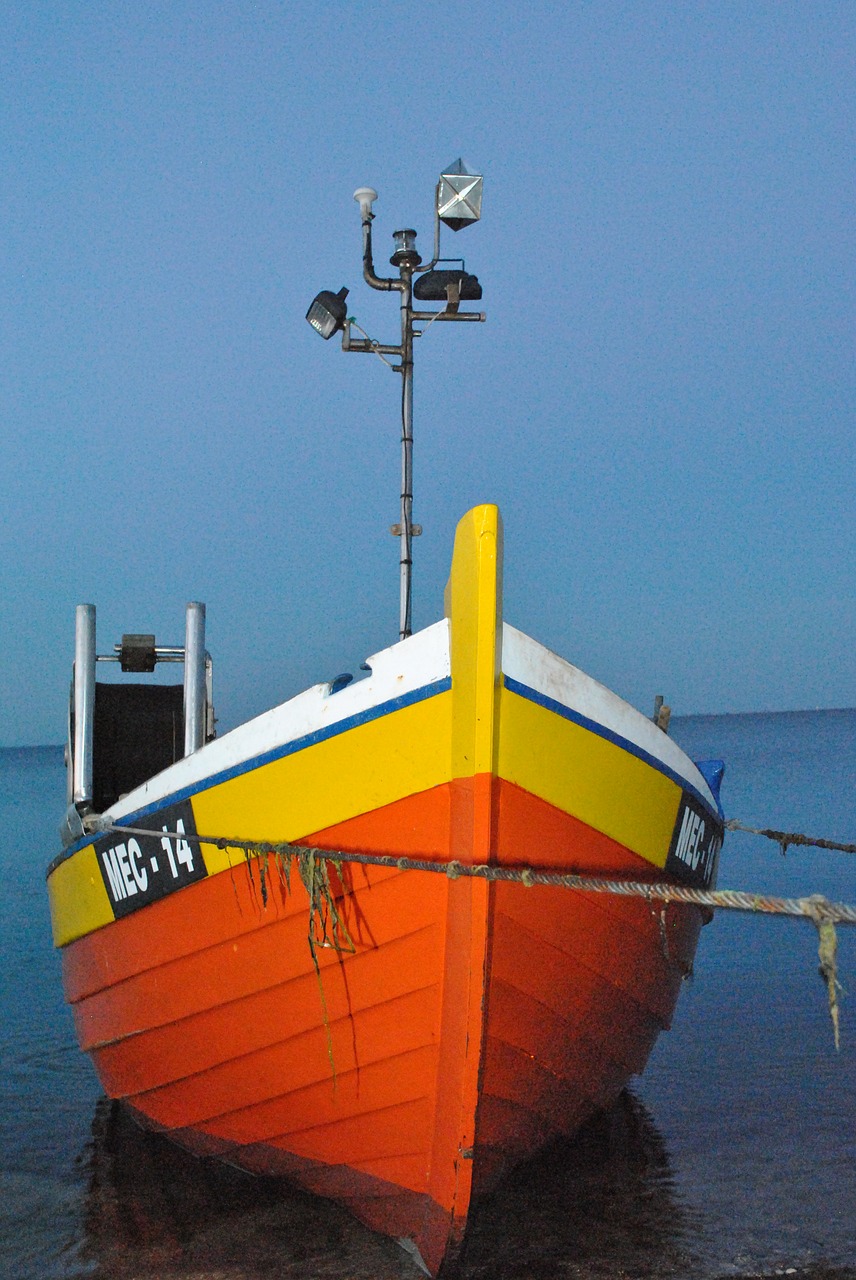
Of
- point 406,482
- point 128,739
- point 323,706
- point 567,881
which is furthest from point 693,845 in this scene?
point 128,739

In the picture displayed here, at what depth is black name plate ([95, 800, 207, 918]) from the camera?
424 cm

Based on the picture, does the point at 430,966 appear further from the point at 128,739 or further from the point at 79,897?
the point at 128,739

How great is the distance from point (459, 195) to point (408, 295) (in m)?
0.57

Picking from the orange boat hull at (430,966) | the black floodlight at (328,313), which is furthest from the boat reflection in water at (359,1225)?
the black floodlight at (328,313)

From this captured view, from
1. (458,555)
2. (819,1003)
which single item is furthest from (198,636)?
(819,1003)

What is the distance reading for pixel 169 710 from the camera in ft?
23.4

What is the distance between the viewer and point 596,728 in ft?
12.2

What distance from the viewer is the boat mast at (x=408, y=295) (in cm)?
511

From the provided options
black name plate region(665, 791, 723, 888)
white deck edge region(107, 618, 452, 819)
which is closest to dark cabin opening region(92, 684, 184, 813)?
white deck edge region(107, 618, 452, 819)

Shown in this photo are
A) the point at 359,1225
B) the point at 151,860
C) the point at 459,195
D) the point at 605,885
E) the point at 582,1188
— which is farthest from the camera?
the point at 459,195

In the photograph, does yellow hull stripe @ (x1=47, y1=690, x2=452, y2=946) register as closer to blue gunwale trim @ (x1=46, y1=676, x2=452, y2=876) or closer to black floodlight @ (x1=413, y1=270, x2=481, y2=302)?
→ blue gunwale trim @ (x1=46, y1=676, x2=452, y2=876)

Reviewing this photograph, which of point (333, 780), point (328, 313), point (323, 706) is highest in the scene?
point (328, 313)

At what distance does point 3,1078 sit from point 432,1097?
15.9 ft

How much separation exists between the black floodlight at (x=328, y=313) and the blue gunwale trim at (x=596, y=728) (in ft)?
9.21
